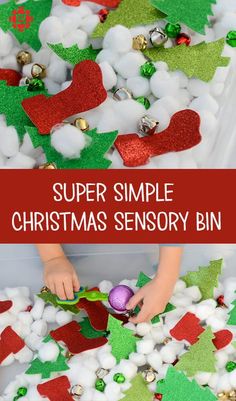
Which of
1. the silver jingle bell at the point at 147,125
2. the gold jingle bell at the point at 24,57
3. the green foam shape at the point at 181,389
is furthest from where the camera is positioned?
the gold jingle bell at the point at 24,57

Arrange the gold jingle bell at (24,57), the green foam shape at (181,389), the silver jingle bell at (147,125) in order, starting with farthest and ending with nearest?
the gold jingle bell at (24,57)
the silver jingle bell at (147,125)
the green foam shape at (181,389)

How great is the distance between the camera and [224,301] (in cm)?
114

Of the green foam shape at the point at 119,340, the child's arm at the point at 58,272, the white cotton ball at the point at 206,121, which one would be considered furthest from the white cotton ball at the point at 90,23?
the green foam shape at the point at 119,340

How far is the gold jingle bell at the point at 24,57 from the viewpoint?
122cm

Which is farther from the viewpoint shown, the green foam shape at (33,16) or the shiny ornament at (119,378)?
the green foam shape at (33,16)

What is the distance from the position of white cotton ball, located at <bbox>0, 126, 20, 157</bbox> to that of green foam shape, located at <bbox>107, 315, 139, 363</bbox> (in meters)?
0.28

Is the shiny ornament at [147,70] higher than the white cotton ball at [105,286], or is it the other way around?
the shiny ornament at [147,70]

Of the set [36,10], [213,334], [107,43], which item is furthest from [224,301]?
[36,10]

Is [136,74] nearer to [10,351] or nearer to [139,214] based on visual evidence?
[139,214]

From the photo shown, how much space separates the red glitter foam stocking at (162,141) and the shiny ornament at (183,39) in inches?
4.8

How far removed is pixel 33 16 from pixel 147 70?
0.22 meters

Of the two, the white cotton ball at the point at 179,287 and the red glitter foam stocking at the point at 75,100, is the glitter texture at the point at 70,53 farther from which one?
the white cotton ball at the point at 179,287

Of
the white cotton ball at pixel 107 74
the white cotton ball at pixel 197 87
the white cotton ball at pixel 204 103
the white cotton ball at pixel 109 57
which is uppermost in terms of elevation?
the white cotton ball at pixel 109 57

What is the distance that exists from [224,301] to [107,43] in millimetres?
407
